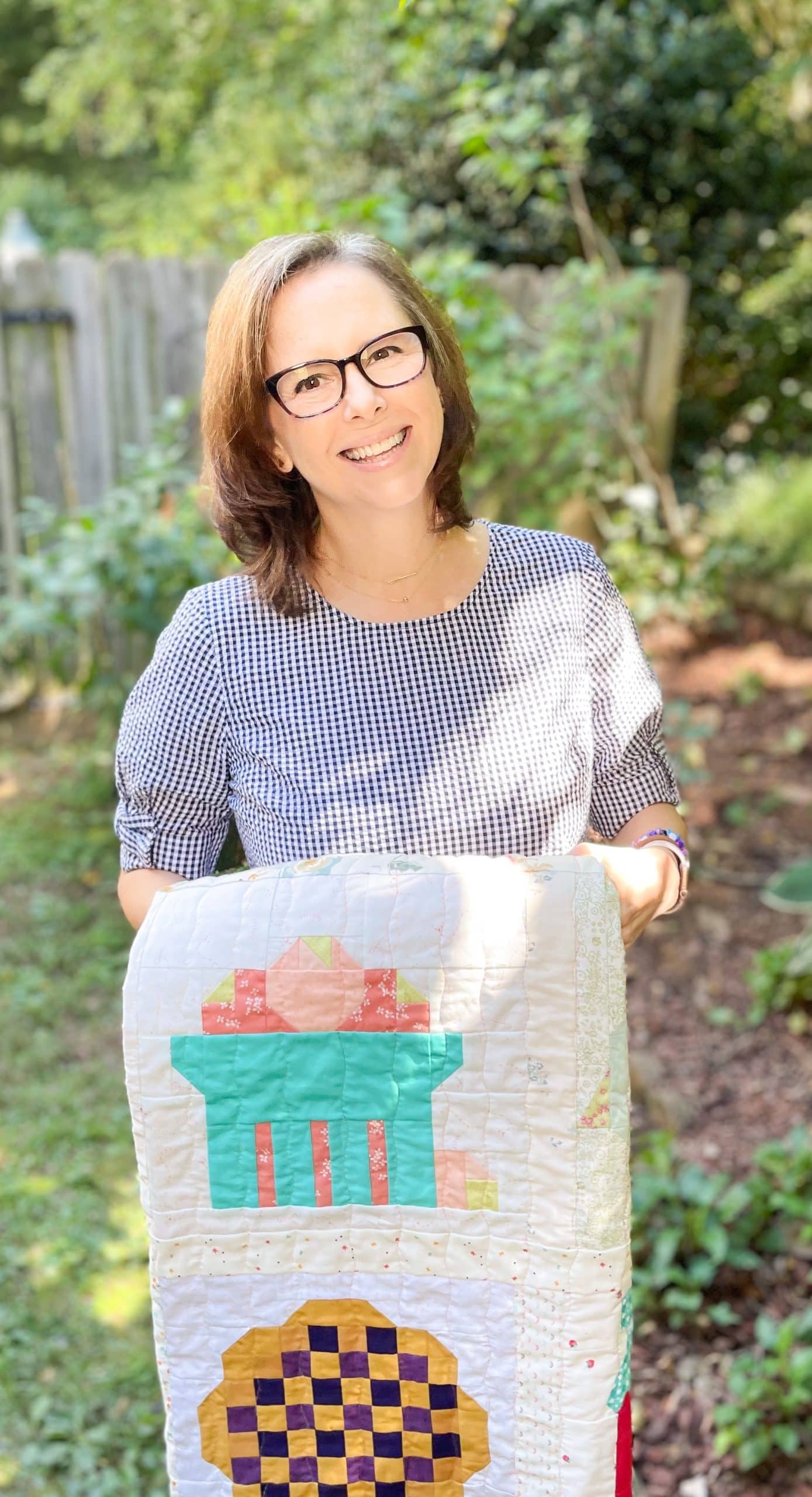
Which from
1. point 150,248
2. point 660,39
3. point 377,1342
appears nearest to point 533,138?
point 660,39

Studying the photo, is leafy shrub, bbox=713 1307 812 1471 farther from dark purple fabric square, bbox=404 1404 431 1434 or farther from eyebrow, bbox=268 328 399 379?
eyebrow, bbox=268 328 399 379

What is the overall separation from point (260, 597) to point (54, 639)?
141 inches

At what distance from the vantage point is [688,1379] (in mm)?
2236

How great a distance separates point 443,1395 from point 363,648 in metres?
0.81

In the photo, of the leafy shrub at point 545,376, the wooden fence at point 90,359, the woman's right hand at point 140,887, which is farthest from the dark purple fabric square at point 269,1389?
the wooden fence at point 90,359

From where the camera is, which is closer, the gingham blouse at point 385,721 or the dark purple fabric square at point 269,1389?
the dark purple fabric square at point 269,1389

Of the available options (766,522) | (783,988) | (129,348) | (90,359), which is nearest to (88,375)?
(90,359)

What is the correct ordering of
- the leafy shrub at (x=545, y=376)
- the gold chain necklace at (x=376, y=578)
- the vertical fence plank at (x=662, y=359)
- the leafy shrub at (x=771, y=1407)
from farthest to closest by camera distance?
1. the vertical fence plank at (x=662, y=359)
2. the leafy shrub at (x=545, y=376)
3. the leafy shrub at (x=771, y=1407)
4. the gold chain necklace at (x=376, y=578)

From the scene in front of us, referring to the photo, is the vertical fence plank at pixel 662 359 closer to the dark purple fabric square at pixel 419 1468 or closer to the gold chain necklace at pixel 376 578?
the gold chain necklace at pixel 376 578

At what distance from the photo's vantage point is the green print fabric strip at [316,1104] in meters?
1.26

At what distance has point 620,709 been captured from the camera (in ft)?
5.18

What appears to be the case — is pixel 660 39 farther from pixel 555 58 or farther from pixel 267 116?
pixel 267 116

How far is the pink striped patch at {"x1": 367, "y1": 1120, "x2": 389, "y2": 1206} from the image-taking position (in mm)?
1286

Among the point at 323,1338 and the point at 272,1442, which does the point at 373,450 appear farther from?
the point at 272,1442
